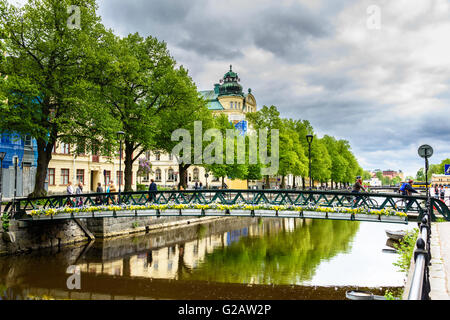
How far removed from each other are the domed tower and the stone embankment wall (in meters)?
62.2

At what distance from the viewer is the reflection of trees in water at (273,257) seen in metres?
16.6

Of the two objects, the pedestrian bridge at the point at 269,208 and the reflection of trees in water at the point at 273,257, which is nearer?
the pedestrian bridge at the point at 269,208

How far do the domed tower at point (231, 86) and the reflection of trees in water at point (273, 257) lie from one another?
6185cm

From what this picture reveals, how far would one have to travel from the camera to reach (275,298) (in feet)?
44.0

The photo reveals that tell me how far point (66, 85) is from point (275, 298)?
19071 millimetres

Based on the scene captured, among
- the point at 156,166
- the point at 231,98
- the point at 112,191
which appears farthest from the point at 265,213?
the point at 231,98

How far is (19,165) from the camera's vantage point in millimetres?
32094

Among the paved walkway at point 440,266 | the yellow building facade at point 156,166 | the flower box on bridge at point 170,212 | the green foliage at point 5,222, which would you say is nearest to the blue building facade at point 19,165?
the yellow building facade at point 156,166

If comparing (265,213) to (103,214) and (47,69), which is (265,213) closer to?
(103,214)

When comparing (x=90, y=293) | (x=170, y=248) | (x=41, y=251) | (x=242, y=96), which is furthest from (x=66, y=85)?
(x=242, y=96)

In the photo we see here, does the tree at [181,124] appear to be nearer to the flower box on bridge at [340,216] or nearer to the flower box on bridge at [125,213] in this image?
the flower box on bridge at [125,213]

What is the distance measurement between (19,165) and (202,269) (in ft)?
74.8

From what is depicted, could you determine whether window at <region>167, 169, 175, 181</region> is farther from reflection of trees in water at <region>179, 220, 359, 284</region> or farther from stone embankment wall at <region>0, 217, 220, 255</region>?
reflection of trees in water at <region>179, 220, 359, 284</region>
